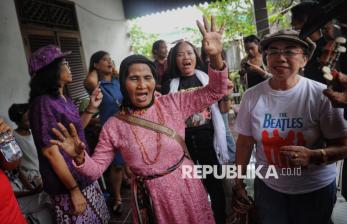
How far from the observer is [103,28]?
248 inches

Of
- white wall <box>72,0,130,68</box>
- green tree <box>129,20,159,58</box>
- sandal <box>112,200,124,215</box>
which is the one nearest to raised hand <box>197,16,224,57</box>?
sandal <box>112,200,124,215</box>

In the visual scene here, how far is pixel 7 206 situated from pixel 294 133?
68.3 inches

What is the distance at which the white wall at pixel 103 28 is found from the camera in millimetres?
5480

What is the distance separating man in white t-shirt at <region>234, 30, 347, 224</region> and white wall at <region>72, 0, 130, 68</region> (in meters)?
4.60

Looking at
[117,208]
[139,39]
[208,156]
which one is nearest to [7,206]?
[208,156]

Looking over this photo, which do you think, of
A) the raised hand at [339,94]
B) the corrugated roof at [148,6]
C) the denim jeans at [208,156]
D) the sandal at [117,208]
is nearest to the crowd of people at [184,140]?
the raised hand at [339,94]

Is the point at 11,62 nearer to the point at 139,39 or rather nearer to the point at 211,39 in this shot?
the point at 211,39

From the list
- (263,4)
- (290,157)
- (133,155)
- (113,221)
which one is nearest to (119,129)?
(133,155)

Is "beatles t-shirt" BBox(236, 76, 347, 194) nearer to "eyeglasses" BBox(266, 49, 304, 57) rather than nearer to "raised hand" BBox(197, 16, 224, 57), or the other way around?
"eyeglasses" BBox(266, 49, 304, 57)

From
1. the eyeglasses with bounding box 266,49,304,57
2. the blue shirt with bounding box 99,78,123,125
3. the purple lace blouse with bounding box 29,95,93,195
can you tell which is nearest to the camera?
the eyeglasses with bounding box 266,49,304,57

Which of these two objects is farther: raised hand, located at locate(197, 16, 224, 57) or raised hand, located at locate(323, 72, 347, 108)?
raised hand, located at locate(197, 16, 224, 57)

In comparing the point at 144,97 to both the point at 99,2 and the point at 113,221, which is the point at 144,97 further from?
the point at 99,2

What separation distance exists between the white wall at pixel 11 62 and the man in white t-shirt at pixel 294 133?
3.11 metres

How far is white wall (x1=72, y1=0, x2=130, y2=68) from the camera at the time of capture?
5.48m
